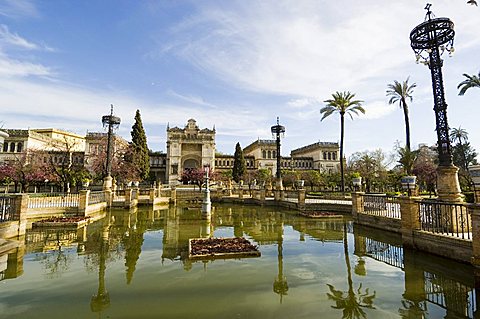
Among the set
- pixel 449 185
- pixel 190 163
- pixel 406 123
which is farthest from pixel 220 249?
pixel 190 163

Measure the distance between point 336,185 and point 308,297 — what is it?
162 feet

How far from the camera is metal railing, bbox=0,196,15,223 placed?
11.2 m

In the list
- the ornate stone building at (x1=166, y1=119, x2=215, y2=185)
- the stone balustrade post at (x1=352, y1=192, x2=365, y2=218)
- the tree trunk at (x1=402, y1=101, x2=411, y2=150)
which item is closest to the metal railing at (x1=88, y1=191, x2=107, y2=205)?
the stone balustrade post at (x1=352, y1=192, x2=365, y2=218)

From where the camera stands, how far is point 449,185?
9930 millimetres

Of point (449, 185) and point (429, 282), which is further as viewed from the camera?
point (449, 185)

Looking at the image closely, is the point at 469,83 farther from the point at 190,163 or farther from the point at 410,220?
the point at 190,163

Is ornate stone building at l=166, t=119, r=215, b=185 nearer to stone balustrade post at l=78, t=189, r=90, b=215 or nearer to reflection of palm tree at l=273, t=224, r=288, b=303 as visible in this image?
stone balustrade post at l=78, t=189, r=90, b=215

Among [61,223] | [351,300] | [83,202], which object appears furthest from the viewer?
[83,202]

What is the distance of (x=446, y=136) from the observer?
10.5m

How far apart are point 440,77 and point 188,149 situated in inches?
2444

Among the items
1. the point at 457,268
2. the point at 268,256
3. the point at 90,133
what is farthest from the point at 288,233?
the point at 90,133

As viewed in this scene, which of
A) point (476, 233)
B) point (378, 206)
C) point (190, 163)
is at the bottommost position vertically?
point (378, 206)

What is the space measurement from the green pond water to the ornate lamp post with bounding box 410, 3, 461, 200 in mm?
2967

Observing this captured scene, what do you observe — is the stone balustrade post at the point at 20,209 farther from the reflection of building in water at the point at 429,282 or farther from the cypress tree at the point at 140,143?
the cypress tree at the point at 140,143
